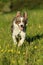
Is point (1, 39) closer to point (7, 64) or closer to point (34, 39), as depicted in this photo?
point (34, 39)

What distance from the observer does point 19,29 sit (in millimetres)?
10438

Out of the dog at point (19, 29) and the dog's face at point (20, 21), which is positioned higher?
the dog's face at point (20, 21)

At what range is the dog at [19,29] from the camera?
10133 mm

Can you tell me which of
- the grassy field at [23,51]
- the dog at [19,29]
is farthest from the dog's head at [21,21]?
the grassy field at [23,51]

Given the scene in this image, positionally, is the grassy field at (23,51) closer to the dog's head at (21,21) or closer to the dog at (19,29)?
the dog at (19,29)

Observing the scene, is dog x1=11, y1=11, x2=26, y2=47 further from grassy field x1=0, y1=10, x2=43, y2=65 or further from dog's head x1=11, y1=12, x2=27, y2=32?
grassy field x1=0, y1=10, x2=43, y2=65

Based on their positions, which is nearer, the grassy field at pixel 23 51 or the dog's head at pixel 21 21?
the grassy field at pixel 23 51

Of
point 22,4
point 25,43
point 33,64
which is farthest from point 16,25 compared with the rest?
point 22,4

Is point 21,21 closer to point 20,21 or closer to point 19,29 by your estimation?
point 20,21

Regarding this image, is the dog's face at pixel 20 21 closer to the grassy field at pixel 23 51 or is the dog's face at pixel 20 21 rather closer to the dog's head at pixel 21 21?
the dog's head at pixel 21 21

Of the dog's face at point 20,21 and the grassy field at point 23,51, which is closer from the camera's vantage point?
the grassy field at point 23,51

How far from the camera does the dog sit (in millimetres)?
10133

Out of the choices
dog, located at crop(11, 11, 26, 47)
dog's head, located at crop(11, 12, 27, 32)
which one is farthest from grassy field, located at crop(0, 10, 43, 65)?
dog's head, located at crop(11, 12, 27, 32)

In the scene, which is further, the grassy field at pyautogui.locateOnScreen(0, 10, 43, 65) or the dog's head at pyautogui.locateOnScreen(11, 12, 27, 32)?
the dog's head at pyautogui.locateOnScreen(11, 12, 27, 32)
